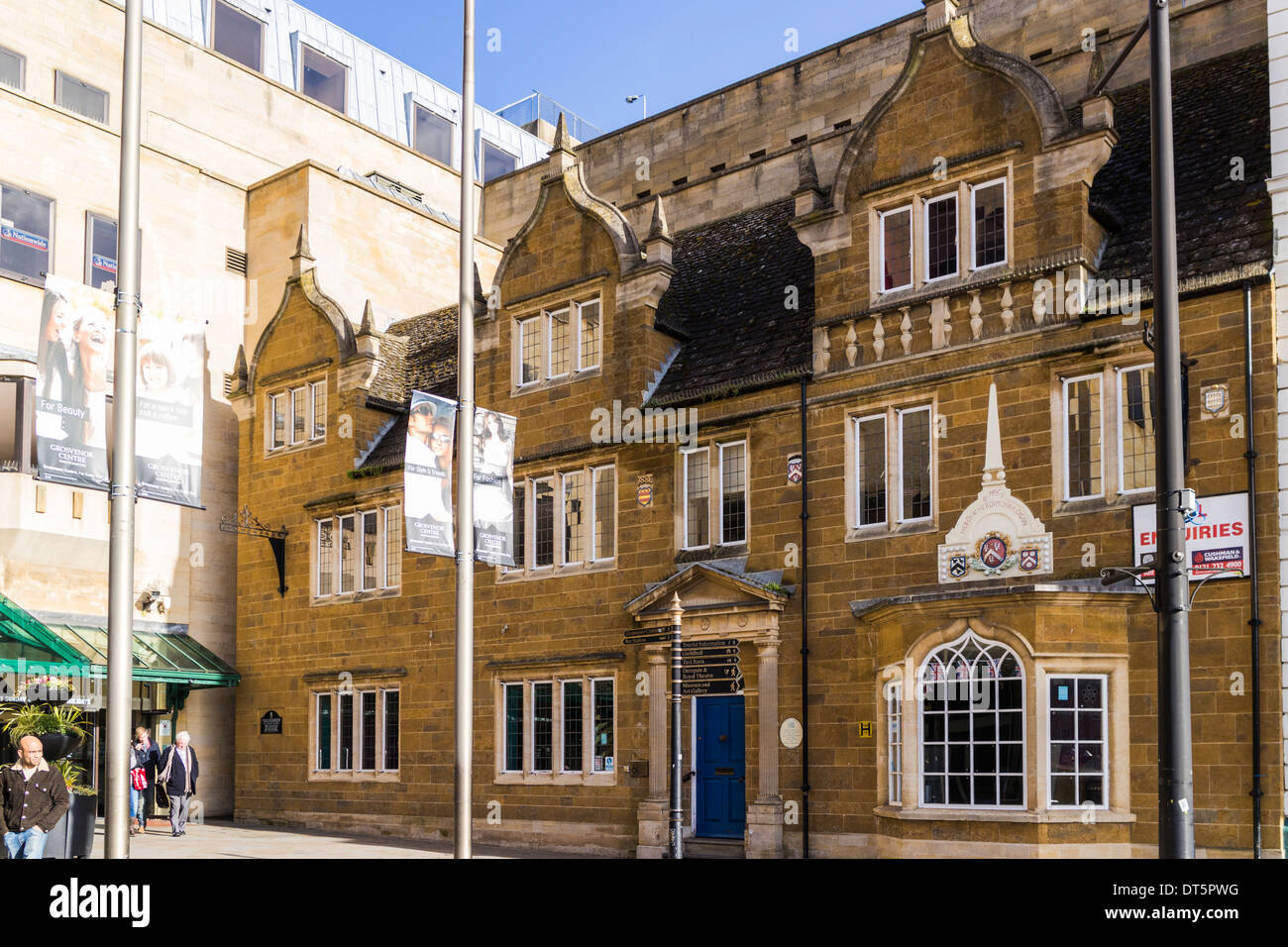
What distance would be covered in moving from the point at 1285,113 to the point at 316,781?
71.5 feet

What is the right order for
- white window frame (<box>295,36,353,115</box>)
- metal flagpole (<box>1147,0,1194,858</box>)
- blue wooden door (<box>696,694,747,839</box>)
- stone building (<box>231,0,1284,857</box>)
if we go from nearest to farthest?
metal flagpole (<box>1147,0,1194,858</box>) < stone building (<box>231,0,1284,857</box>) < blue wooden door (<box>696,694,747,839</box>) < white window frame (<box>295,36,353,115</box>)

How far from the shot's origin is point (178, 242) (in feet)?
107

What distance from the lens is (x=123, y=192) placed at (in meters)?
13.6

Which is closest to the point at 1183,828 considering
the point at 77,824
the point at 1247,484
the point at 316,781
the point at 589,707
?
the point at 1247,484

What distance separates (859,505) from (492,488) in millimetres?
5913

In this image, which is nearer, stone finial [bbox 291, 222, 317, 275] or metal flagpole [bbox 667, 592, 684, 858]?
metal flagpole [bbox 667, 592, 684, 858]

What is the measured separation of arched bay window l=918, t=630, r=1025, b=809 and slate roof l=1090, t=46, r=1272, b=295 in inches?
216

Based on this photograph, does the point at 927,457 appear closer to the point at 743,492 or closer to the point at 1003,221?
the point at 743,492

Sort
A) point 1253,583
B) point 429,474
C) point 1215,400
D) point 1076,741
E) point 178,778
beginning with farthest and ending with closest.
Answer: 1. point 178,778
2. point 429,474
3. point 1076,741
4. point 1215,400
5. point 1253,583

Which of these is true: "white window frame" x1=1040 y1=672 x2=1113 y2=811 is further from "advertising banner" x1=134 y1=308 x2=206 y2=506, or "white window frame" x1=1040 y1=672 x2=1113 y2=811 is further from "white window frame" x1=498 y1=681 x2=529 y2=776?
"advertising banner" x1=134 y1=308 x2=206 y2=506

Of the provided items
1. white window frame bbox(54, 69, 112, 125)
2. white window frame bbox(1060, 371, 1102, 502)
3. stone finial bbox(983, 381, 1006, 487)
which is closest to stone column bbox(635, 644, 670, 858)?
stone finial bbox(983, 381, 1006, 487)

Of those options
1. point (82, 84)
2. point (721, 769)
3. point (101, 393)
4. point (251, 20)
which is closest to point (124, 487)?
point (101, 393)

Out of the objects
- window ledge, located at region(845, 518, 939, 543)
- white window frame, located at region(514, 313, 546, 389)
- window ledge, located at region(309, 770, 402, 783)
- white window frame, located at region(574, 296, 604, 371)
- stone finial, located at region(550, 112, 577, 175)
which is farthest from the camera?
window ledge, located at region(309, 770, 402, 783)

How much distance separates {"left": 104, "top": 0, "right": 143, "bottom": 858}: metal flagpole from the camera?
1243cm
